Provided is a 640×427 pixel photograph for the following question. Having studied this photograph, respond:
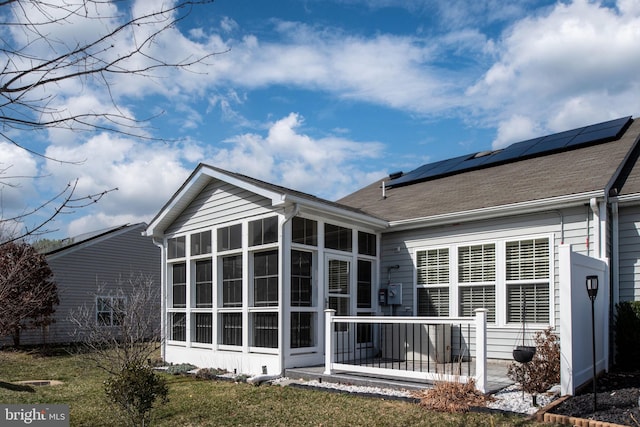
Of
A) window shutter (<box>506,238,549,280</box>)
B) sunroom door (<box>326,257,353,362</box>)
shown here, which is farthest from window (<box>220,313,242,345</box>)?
window shutter (<box>506,238,549,280</box>)

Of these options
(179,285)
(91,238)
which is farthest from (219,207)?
(91,238)

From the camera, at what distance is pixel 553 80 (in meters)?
11.4

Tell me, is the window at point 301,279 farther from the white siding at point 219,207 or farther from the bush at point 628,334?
the bush at point 628,334

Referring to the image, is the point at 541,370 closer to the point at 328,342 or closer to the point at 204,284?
the point at 328,342

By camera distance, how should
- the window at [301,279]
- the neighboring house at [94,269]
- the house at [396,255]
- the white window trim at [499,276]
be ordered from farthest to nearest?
the neighboring house at [94,269] < the window at [301,279] < the white window trim at [499,276] < the house at [396,255]

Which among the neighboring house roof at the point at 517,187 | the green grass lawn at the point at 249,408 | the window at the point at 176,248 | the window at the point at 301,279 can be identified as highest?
the neighboring house roof at the point at 517,187

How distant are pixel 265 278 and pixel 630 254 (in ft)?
20.9

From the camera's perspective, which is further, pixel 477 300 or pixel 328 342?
pixel 477 300

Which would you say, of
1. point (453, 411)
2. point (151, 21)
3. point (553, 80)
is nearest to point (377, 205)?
point (553, 80)

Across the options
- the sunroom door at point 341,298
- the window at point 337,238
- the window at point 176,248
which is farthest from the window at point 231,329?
the window at point 337,238

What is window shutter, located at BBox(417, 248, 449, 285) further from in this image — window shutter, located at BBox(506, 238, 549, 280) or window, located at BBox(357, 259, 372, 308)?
window shutter, located at BBox(506, 238, 549, 280)
